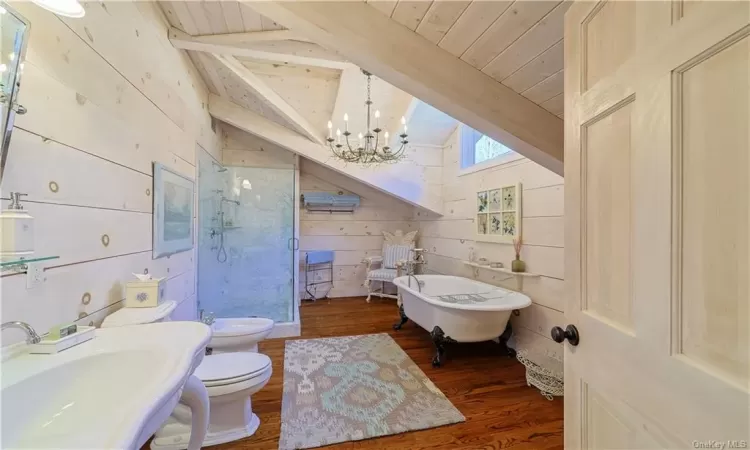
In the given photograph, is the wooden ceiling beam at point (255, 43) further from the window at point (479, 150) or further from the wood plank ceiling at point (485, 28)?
the window at point (479, 150)

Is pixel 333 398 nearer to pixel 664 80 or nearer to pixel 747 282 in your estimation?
pixel 747 282

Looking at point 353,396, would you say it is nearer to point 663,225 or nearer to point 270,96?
point 663,225

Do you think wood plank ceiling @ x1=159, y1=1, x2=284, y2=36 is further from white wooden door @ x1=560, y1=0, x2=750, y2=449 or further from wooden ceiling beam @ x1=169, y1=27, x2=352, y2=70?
white wooden door @ x1=560, y1=0, x2=750, y2=449

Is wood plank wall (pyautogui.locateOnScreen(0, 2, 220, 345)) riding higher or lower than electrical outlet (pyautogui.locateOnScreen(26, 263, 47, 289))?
higher

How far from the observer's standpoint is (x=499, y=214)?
319cm

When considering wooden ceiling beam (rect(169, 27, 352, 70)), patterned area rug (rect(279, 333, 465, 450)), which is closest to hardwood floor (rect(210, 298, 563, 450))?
patterned area rug (rect(279, 333, 465, 450))

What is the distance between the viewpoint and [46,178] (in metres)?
1.08

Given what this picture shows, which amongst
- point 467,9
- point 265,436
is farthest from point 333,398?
point 467,9

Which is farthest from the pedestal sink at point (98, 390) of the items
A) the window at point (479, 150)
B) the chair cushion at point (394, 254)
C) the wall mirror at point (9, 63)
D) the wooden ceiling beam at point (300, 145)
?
the chair cushion at point (394, 254)

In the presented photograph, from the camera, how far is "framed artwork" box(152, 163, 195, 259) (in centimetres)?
194

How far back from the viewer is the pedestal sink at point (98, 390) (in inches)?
26.2

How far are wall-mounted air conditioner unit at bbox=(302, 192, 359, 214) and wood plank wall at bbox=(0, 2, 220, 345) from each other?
2.62 meters

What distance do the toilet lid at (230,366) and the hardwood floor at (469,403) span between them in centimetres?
39

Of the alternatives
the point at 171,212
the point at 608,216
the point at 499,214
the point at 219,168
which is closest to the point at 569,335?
the point at 608,216
